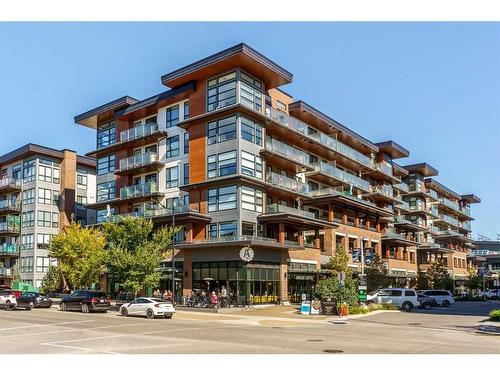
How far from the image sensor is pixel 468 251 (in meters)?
119

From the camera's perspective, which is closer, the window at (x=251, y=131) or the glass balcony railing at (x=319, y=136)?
the window at (x=251, y=131)

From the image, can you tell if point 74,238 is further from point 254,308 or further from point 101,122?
point 254,308

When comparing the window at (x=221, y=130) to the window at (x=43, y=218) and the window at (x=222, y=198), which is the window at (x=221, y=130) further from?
the window at (x=43, y=218)

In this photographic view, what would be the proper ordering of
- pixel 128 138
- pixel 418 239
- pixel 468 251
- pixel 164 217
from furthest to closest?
pixel 468 251
pixel 418 239
pixel 128 138
pixel 164 217

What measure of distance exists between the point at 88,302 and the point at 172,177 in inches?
683

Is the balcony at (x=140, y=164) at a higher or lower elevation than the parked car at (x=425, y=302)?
higher

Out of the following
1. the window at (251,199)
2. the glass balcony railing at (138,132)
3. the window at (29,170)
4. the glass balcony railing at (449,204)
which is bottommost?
the window at (251,199)

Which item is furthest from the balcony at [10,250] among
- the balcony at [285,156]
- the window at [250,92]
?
the window at [250,92]

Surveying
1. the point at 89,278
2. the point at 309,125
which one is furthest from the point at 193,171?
the point at 309,125

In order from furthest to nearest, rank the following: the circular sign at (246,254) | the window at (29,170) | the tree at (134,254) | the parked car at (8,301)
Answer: the window at (29,170) → the parked car at (8,301) → the circular sign at (246,254) → the tree at (134,254)

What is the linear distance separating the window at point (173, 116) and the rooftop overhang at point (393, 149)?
34830mm

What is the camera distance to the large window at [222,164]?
46938mm

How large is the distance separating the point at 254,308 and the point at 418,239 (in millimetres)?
54345

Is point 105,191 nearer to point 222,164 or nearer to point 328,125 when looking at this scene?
point 222,164
